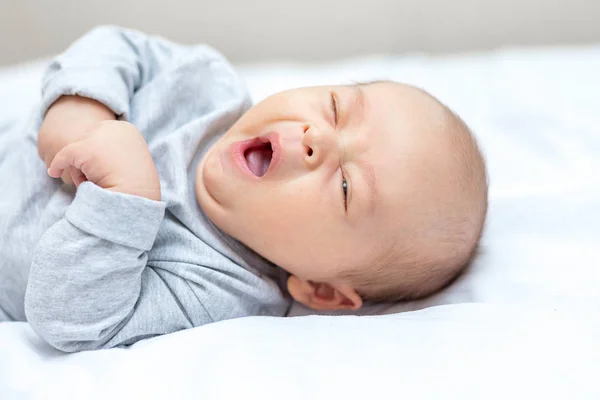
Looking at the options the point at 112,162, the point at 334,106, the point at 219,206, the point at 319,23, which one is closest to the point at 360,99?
the point at 334,106

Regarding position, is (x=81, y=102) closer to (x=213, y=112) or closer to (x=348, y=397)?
(x=213, y=112)

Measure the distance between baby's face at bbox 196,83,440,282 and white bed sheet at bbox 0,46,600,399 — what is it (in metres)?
0.11

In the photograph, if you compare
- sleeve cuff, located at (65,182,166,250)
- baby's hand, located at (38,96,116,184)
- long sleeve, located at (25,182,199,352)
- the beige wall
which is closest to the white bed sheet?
long sleeve, located at (25,182,199,352)

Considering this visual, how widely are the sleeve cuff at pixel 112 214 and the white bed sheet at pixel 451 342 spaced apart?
0.49 feet

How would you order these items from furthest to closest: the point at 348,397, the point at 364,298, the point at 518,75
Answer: the point at 518,75, the point at 364,298, the point at 348,397

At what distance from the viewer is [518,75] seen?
138cm

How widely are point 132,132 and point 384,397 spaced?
500mm

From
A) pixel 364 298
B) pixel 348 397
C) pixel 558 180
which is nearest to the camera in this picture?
pixel 348 397

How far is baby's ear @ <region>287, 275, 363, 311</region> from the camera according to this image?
0.98 metres

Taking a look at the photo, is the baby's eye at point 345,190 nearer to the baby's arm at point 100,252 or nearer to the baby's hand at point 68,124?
the baby's arm at point 100,252

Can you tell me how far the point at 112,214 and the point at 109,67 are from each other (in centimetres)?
31

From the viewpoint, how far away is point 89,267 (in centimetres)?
82

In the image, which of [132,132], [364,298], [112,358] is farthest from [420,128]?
[112,358]

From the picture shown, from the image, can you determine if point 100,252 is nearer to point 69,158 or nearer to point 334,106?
point 69,158
